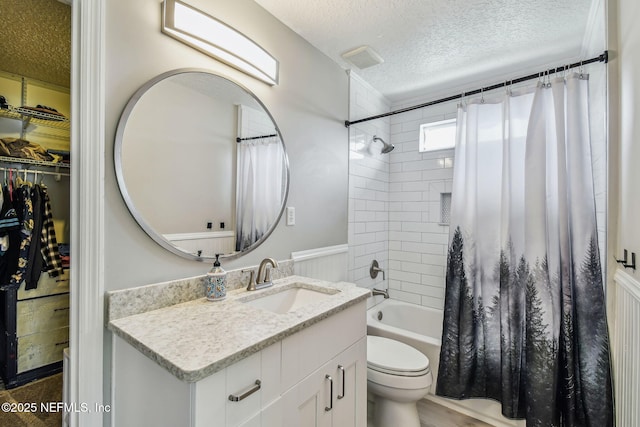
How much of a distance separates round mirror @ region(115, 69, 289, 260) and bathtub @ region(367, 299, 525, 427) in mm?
1218

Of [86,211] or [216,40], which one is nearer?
[86,211]

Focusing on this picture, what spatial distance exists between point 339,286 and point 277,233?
47 centimetres

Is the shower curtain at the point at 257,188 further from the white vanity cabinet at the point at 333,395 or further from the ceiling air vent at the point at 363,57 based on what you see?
the ceiling air vent at the point at 363,57

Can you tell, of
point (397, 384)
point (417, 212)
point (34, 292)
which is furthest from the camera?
point (417, 212)

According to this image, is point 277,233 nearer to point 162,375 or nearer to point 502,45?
point 162,375

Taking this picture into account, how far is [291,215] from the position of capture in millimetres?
1714

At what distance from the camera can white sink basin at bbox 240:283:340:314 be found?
1366 millimetres

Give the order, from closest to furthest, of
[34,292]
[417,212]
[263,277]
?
[263,277] < [34,292] < [417,212]

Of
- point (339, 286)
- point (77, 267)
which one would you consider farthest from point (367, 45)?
point (77, 267)

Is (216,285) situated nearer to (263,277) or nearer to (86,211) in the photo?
(263,277)

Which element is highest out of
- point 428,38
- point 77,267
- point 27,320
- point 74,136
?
point 428,38

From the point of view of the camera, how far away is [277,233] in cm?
164

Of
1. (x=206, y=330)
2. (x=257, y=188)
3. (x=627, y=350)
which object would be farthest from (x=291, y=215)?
(x=627, y=350)

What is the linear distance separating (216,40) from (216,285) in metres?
1.09
